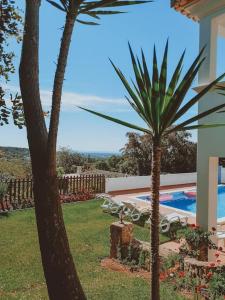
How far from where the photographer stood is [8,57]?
3746mm

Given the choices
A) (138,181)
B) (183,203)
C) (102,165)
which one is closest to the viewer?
(183,203)

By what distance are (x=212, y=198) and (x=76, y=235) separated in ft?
16.4

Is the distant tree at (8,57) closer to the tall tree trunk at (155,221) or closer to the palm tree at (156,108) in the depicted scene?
the palm tree at (156,108)

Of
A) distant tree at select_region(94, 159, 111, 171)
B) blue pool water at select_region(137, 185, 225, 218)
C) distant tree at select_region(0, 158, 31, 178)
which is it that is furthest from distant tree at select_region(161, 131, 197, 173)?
distant tree at select_region(0, 158, 31, 178)

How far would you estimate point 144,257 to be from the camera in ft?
28.2

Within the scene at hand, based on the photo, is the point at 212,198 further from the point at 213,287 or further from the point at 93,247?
the point at 93,247

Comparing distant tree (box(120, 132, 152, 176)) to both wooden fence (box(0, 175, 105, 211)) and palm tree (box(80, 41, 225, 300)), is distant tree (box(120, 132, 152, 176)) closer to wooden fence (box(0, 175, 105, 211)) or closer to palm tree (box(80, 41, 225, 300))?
wooden fence (box(0, 175, 105, 211))

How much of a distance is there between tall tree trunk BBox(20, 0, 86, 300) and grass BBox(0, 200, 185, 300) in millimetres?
2751

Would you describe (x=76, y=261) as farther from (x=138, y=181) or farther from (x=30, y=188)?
(x=138, y=181)

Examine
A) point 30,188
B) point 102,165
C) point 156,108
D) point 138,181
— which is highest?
point 156,108

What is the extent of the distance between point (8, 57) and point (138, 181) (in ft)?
65.4

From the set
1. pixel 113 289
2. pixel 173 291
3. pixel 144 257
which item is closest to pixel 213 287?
pixel 173 291

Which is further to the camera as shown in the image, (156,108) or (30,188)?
(30,188)

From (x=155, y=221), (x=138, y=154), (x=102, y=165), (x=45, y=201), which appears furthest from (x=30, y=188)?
(x=102, y=165)
